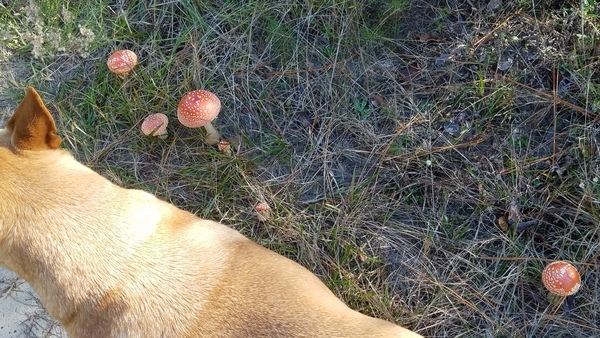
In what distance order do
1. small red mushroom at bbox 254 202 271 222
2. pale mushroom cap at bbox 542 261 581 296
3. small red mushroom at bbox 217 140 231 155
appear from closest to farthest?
pale mushroom cap at bbox 542 261 581 296
small red mushroom at bbox 254 202 271 222
small red mushroom at bbox 217 140 231 155

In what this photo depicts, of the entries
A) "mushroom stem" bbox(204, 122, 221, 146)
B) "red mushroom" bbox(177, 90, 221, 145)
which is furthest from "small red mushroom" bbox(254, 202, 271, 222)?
"red mushroom" bbox(177, 90, 221, 145)

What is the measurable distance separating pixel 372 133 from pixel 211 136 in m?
1.16

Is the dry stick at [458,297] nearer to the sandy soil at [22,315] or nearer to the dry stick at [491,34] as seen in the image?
the dry stick at [491,34]

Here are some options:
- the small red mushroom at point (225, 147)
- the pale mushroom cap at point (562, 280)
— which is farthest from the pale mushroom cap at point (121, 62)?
the pale mushroom cap at point (562, 280)

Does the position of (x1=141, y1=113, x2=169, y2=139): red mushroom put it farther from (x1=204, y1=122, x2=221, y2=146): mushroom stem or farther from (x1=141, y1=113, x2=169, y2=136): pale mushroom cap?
(x1=204, y1=122, x2=221, y2=146): mushroom stem

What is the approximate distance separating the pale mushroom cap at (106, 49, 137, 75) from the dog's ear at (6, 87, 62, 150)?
1087 millimetres

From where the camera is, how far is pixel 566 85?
12.1 feet

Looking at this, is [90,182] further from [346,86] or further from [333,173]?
[346,86]

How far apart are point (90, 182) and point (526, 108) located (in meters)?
2.88

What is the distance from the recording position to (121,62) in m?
3.75

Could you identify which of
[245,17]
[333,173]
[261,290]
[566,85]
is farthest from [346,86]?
[261,290]

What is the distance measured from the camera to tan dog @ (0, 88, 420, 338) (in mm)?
2572

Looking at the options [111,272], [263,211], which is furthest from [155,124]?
[111,272]

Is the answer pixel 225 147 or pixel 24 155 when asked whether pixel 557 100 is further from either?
pixel 24 155
